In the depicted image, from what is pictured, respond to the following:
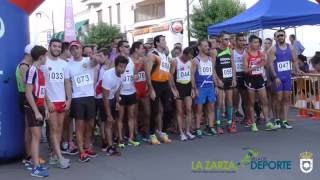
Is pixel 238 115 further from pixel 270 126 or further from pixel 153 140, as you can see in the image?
pixel 153 140

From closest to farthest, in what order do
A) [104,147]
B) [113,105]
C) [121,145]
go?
[113,105] → [104,147] → [121,145]

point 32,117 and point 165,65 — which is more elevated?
point 165,65

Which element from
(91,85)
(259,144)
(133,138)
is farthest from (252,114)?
(91,85)

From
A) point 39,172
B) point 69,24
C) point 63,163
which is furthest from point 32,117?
point 69,24

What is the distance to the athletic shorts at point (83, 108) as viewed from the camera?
825 centimetres

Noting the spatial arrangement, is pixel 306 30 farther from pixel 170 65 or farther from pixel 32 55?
pixel 32 55

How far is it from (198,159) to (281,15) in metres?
6.29

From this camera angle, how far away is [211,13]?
3334 cm

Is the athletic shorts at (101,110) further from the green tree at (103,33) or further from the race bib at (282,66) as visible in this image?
the green tree at (103,33)

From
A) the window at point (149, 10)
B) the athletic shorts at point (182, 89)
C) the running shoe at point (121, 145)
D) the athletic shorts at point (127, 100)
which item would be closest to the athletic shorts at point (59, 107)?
the athletic shorts at point (127, 100)

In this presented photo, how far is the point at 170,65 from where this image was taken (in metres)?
9.95

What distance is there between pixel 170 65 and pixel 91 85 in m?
2.11

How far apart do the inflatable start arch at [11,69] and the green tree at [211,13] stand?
24858 millimetres

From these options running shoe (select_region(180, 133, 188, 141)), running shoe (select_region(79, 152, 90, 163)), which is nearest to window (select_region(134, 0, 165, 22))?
running shoe (select_region(180, 133, 188, 141))
